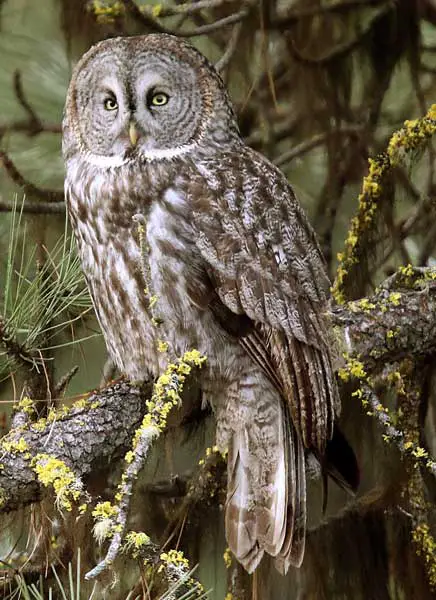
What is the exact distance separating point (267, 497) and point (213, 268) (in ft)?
1.60

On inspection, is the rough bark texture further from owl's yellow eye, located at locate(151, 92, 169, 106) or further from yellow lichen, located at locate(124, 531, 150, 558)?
owl's yellow eye, located at locate(151, 92, 169, 106)

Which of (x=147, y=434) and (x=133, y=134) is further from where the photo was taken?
(x=133, y=134)

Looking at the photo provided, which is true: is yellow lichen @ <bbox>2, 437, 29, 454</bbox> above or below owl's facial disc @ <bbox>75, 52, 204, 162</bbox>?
below

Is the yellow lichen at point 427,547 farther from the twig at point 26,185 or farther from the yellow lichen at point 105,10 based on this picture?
the yellow lichen at point 105,10

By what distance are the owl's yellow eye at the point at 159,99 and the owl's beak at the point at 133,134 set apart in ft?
0.24

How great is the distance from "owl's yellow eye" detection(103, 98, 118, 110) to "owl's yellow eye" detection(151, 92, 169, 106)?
0.08 metres

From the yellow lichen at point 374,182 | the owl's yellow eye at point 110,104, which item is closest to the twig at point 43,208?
the owl's yellow eye at point 110,104

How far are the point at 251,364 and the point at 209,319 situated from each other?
0.13m

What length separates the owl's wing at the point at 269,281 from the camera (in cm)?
203

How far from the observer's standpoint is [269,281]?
207 centimetres

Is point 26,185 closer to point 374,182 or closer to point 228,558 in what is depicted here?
point 374,182

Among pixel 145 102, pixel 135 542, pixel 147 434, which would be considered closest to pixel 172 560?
pixel 135 542

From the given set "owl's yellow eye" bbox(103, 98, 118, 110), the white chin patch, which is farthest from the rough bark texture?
"owl's yellow eye" bbox(103, 98, 118, 110)

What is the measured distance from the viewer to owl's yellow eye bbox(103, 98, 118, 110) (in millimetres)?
2182
